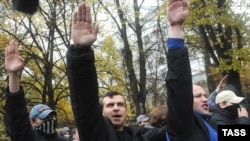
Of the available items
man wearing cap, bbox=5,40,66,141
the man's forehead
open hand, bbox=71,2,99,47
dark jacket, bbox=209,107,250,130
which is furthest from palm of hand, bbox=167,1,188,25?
dark jacket, bbox=209,107,250,130

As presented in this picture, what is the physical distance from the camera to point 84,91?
2.87 meters

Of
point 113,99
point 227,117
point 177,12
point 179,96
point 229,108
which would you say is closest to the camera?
point 179,96

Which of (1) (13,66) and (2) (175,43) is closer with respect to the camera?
(2) (175,43)

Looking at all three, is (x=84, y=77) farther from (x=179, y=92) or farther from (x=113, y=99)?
(x=113, y=99)

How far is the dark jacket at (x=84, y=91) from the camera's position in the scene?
2.84m

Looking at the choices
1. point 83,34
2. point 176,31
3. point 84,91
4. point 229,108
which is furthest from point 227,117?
point 83,34

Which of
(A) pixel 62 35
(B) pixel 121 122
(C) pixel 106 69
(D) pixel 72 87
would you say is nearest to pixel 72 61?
(D) pixel 72 87

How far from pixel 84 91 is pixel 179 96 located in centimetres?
63

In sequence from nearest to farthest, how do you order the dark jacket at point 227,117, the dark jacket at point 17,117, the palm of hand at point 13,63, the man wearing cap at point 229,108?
1. the dark jacket at point 17,117
2. the palm of hand at point 13,63
3. the dark jacket at point 227,117
4. the man wearing cap at point 229,108

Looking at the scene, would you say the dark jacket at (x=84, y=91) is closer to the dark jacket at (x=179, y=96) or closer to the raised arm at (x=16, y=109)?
the dark jacket at (x=179, y=96)

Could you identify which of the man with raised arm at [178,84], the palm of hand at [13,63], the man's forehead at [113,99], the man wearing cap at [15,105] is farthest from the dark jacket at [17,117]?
the man with raised arm at [178,84]

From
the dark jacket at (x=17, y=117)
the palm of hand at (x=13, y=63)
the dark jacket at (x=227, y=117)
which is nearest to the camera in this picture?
the dark jacket at (x=17, y=117)

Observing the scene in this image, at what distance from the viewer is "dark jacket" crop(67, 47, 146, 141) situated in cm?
284

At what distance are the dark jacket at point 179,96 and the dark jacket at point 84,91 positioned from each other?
19.9 inches
